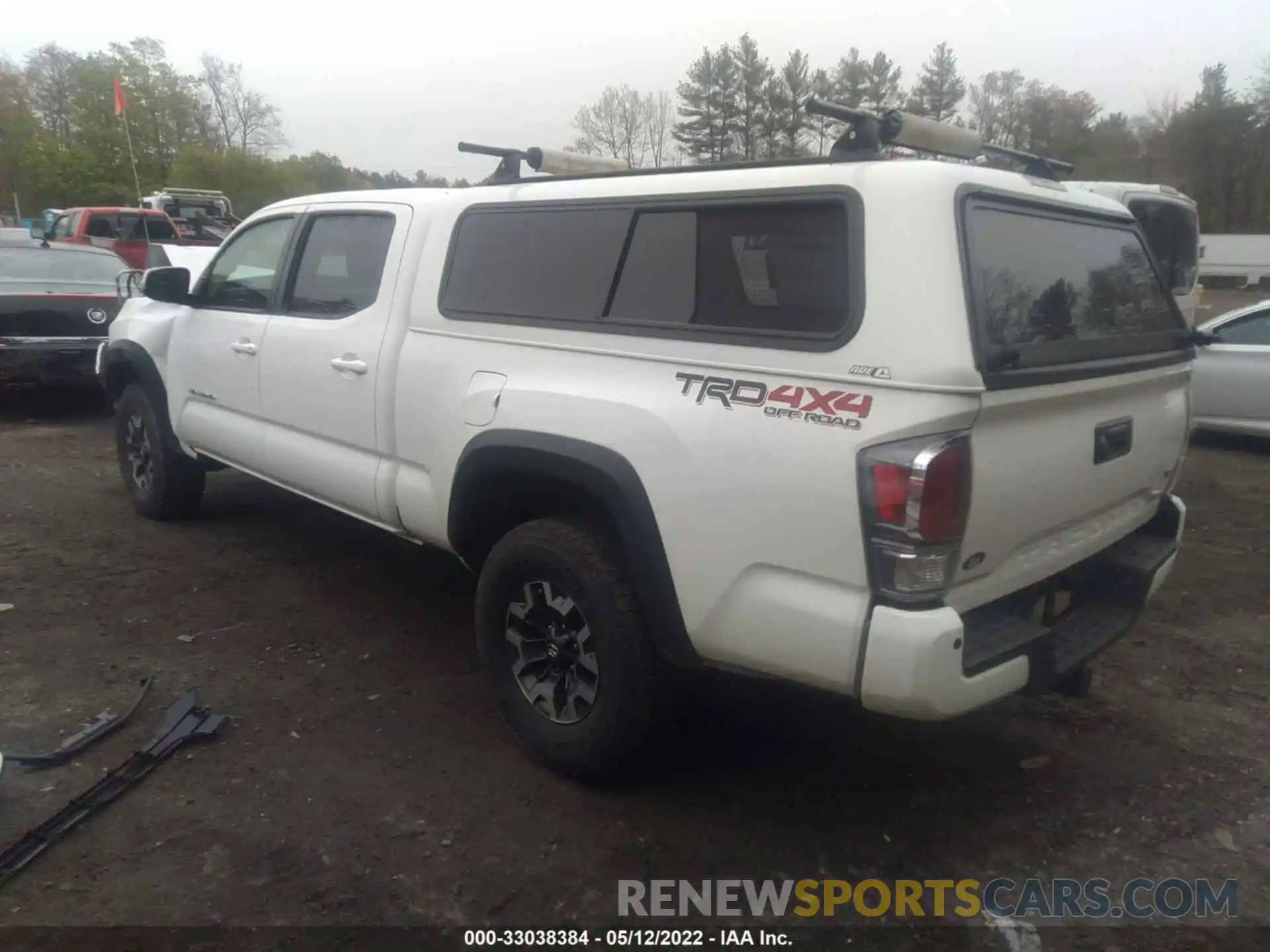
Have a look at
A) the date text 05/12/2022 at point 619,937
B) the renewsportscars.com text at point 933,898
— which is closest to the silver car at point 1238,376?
the renewsportscars.com text at point 933,898

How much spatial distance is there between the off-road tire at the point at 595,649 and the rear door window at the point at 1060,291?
128cm

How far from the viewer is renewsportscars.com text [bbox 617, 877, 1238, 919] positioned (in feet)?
8.87

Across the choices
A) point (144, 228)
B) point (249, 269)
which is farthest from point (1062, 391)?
point (144, 228)

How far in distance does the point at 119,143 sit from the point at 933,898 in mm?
52741

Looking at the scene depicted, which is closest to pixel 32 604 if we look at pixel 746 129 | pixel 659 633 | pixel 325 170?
pixel 659 633

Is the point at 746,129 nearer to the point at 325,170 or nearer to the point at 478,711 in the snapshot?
the point at 478,711

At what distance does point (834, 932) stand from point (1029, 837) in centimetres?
80

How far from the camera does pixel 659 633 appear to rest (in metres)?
2.86

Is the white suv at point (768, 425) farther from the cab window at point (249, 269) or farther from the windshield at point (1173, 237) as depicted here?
the windshield at point (1173, 237)

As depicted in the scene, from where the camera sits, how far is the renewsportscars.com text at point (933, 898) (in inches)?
106

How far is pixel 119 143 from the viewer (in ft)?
150

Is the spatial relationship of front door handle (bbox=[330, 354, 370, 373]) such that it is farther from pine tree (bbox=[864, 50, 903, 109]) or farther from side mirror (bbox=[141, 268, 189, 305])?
pine tree (bbox=[864, 50, 903, 109])

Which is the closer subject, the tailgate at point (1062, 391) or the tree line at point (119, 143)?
the tailgate at point (1062, 391)

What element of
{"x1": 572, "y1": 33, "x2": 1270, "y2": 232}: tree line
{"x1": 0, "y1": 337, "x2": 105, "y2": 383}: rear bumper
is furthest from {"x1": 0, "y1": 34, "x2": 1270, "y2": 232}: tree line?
{"x1": 0, "y1": 337, "x2": 105, "y2": 383}: rear bumper
